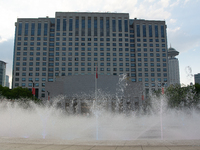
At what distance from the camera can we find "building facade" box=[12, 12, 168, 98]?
4139 inches

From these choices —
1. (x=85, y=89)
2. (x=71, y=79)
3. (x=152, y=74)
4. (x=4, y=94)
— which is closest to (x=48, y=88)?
(x=71, y=79)

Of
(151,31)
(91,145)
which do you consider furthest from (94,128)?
(151,31)

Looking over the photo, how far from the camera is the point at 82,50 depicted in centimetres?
10694

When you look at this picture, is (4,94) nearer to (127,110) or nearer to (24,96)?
(24,96)

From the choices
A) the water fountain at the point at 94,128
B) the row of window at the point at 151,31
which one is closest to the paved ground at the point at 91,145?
the water fountain at the point at 94,128

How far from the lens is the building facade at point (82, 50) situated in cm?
10512

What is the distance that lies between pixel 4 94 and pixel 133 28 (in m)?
78.9

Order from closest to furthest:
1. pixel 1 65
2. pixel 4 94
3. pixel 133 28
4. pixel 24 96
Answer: pixel 4 94 → pixel 24 96 → pixel 133 28 → pixel 1 65

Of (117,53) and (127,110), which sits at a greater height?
(117,53)

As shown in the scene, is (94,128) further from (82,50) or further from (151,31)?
(151,31)

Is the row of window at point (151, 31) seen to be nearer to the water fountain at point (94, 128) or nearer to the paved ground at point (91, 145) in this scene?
the water fountain at point (94, 128)

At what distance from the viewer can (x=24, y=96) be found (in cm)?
6862

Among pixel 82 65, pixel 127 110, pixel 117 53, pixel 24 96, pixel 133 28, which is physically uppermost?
pixel 133 28

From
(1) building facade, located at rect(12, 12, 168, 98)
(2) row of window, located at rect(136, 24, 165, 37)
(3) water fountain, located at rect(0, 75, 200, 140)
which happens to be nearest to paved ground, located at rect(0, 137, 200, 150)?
(3) water fountain, located at rect(0, 75, 200, 140)
